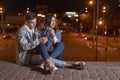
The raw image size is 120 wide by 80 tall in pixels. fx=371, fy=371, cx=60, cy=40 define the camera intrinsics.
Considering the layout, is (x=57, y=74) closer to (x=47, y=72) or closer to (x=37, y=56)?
(x=47, y=72)

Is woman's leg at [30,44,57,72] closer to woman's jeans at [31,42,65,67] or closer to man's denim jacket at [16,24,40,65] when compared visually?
woman's jeans at [31,42,65,67]

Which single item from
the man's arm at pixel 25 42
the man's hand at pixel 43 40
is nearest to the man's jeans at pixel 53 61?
the man's arm at pixel 25 42

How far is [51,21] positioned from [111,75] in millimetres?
2000

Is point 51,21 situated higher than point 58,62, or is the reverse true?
point 51,21

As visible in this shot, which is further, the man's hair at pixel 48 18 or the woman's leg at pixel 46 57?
the man's hair at pixel 48 18

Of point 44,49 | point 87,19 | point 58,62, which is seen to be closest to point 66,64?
point 58,62

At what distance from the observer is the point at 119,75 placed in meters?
8.30

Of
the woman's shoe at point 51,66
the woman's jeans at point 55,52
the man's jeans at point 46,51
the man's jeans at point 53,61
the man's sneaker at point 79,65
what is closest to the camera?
the woman's shoe at point 51,66

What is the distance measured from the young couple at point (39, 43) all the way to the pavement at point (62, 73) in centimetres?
18

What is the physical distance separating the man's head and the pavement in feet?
3.43

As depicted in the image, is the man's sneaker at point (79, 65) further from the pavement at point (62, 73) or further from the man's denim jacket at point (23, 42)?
the man's denim jacket at point (23, 42)

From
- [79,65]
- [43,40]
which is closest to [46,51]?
[43,40]

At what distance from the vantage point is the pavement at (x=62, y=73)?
318 inches

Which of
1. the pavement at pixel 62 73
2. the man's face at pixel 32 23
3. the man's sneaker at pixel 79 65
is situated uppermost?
the man's face at pixel 32 23
